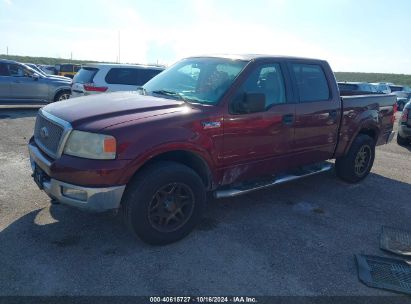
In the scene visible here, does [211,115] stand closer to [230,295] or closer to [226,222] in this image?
[226,222]

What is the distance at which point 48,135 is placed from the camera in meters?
3.64

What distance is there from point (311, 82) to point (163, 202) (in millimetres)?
2766

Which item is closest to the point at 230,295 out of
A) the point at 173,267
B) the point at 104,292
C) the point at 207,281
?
the point at 207,281

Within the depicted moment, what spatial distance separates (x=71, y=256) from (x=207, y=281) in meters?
1.31

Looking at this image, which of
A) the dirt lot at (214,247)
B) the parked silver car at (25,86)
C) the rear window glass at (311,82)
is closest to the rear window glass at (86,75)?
the parked silver car at (25,86)

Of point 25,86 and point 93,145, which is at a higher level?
point 93,145

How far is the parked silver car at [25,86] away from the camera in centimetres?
1231

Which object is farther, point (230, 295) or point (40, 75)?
point (40, 75)

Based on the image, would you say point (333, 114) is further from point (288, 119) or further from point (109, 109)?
point (109, 109)

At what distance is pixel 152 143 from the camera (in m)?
3.32

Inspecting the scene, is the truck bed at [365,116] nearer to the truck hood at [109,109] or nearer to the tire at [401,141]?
the truck hood at [109,109]

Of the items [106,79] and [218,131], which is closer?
[218,131]

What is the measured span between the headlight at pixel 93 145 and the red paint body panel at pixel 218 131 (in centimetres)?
5

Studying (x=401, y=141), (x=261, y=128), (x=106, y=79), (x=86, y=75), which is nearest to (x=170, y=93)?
(x=261, y=128)
